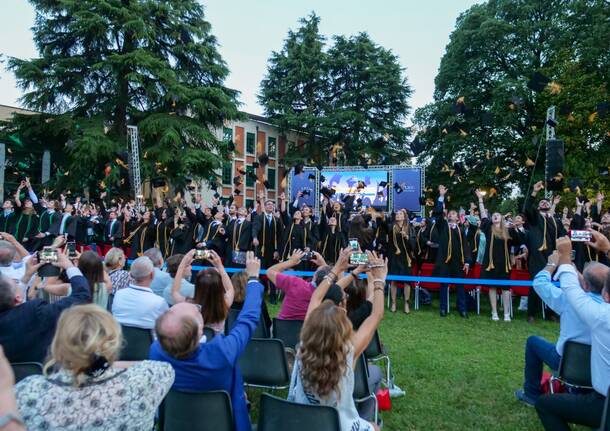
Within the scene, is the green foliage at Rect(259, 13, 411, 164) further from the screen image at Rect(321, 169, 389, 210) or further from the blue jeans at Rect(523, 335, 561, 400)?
the blue jeans at Rect(523, 335, 561, 400)

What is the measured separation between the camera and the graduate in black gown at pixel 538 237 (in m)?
8.21

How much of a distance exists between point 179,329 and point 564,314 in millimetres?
2877

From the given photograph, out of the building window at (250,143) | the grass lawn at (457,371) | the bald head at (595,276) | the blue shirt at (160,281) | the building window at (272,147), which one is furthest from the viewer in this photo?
the building window at (272,147)

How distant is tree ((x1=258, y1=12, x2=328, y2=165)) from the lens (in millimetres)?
33000

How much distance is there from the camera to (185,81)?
23781mm

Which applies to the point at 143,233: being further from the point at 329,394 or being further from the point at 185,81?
the point at 185,81

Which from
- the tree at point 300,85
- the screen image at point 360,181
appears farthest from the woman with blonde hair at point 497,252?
the tree at point 300,85

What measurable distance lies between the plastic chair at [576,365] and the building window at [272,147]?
121 ft

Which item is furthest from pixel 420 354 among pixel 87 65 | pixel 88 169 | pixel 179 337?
pixel 87 65

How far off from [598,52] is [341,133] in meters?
15.3

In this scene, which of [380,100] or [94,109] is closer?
[94,109]

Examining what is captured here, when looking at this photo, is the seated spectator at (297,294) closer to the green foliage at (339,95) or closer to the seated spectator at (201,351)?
the seated spectator at (201,351)

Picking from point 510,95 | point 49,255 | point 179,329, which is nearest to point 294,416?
point 179,329

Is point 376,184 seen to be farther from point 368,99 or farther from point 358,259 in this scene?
point 358,259
